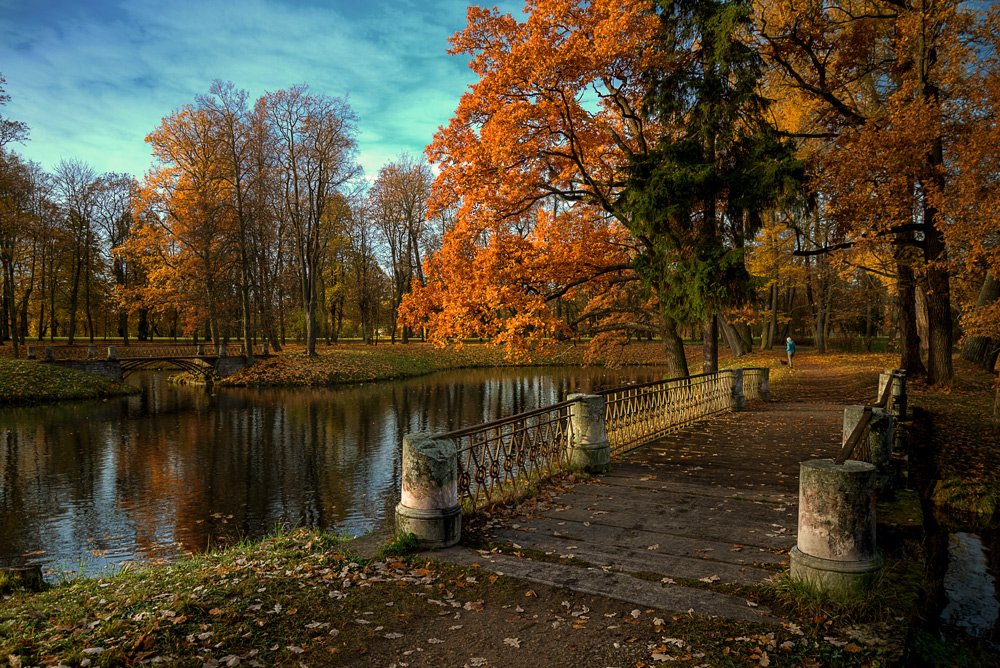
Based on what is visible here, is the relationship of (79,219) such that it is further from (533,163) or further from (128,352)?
(533,163)

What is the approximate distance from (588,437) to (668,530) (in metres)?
2.64

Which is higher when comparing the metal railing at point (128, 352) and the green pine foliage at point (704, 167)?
the green pine foliage at point (704, 167)

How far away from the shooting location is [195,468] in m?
15.0

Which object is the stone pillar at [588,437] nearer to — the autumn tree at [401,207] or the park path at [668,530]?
the park path at [668,530]

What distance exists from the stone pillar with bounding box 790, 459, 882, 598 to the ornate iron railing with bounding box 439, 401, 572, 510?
3.37 metres

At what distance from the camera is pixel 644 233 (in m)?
13.9

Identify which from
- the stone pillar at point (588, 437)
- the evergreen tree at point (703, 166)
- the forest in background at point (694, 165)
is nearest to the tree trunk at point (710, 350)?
the forest in background at point (694, 165)

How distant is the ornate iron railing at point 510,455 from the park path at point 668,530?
0.56 meters

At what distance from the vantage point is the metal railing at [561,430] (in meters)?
7.24

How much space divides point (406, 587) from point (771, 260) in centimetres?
2572

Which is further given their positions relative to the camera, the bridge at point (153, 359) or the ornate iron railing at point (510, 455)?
the bridge at point (153, 359)

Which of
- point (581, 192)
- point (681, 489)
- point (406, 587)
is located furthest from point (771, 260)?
point (406, 587)

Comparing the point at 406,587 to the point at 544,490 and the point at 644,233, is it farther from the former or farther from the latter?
the point at 644,233

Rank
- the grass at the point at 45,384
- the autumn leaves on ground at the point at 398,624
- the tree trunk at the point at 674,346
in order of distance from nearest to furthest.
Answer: the autumn leaves on ground at the point at 398,624
the tree trunk at the point at 674,346
the grass at the point at 45,384
